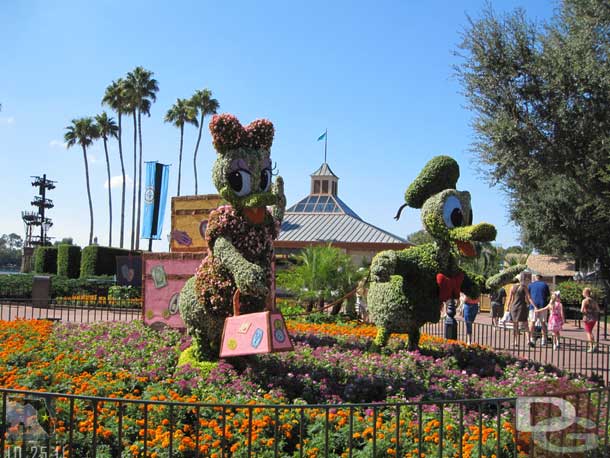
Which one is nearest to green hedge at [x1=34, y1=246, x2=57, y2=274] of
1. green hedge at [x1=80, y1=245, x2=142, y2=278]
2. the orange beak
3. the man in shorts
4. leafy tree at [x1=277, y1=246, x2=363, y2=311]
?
green hedge at [x1=80, y1=245, x2=142, y2=278]

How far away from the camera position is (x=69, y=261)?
93.1 ft

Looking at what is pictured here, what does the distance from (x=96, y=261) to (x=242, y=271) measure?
23769 millimetres

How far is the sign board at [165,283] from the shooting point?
29.4 ft

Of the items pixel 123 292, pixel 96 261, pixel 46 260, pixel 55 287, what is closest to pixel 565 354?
pixel 123 292

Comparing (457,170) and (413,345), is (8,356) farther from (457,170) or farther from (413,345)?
(457,170)

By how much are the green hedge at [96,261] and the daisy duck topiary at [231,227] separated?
2276 centimetres

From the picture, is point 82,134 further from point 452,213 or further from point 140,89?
point 452,213

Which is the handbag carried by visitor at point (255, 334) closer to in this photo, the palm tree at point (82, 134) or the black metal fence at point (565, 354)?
the black metal fence at point (565, 354)

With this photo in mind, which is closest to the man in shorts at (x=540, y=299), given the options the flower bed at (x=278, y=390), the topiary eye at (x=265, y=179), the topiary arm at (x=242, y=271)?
the flower bed at (x=278, y=390)

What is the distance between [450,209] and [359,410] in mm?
3246

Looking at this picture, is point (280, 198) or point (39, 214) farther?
point (39, 214)

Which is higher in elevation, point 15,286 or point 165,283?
point 165,283

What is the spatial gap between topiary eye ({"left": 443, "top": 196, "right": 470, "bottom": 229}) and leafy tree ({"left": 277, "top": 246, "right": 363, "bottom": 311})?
258 inches

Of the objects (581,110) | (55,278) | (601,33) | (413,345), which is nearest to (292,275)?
(413,345)
